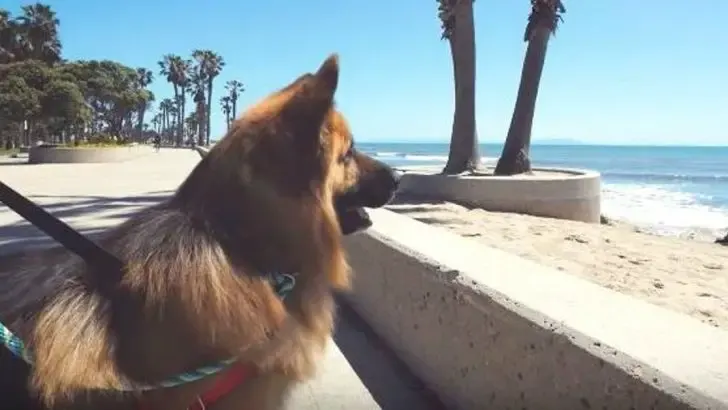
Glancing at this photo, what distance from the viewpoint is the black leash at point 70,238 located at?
212 cm

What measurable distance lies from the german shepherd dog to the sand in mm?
4208

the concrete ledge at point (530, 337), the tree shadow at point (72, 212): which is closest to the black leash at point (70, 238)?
the concrete ledge at point (530, 337)

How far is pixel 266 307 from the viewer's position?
7.34ft

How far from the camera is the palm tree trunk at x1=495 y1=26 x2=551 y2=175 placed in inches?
748

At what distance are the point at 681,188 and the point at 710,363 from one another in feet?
166

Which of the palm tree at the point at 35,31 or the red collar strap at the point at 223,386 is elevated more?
the palm tree at the point at 35,31

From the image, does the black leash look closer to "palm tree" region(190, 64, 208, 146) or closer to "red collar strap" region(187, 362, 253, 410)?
"red collar strap" region(187, 362, 253, 410)

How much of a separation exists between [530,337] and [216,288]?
1.60m

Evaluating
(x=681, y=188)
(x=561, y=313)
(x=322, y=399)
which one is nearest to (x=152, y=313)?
(x=561, y=313)

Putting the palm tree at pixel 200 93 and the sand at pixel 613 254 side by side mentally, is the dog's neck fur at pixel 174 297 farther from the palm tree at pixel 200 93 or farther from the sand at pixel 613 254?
the palm tree at pixel 200 93

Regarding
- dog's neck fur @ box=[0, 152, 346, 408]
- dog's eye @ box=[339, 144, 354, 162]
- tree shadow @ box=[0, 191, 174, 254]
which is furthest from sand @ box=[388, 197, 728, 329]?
tree shadow @ box=[0, 191, 174, 254]

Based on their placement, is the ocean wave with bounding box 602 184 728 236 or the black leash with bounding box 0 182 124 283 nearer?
the black leash with bounding box 0 182 124 283

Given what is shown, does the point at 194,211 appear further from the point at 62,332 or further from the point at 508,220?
the point at 508,220

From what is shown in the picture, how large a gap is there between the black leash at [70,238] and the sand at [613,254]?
4797 millimetres
